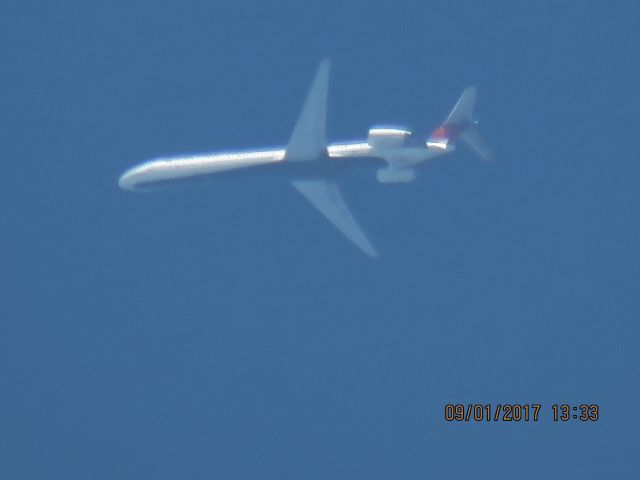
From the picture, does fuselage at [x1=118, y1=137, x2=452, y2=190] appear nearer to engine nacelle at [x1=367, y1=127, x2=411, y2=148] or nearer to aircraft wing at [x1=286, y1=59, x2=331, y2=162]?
engine nacelle at [x1=367, y1=127, x2=411, y2=148]

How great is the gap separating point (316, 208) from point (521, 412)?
1326 centimetres

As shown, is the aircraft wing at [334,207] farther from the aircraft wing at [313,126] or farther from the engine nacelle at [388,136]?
the engine nacelle at [388,136]

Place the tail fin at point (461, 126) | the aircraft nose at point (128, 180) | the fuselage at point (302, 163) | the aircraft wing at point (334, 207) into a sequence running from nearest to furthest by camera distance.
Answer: the fuselage at point (302, 163)
the aircraft wing at point (334, 207)
the tail fin at point (461, 126)
the aircraft nose at point (128, 180)

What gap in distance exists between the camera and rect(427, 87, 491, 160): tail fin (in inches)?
1517

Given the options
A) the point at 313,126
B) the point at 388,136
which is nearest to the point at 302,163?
the point at 313,126

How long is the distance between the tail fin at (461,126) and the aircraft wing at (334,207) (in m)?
4.27

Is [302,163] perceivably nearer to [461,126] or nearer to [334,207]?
[334,207]

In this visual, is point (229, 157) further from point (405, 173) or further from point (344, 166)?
point (405, 173)

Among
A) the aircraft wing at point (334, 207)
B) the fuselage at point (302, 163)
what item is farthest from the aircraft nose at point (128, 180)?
the aircraft wing at point (334, 207)

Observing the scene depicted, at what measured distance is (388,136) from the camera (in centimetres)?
3675

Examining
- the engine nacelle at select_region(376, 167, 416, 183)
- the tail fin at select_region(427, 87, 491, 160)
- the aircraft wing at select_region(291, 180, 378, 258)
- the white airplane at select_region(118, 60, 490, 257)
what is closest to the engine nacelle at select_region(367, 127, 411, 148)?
the white airplane at select_region(118, 60, 490, 257)

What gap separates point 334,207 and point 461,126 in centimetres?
621

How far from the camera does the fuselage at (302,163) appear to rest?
1469 inches

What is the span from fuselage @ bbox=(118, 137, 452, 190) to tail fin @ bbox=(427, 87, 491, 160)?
2.89 feet
